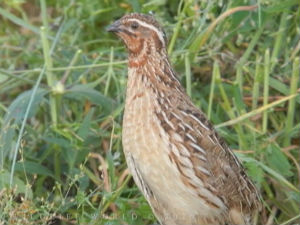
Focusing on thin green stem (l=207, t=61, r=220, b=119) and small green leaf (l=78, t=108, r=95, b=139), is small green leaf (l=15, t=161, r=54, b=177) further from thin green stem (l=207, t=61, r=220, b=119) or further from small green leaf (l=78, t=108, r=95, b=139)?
thin green stem (l=207, t=61, r=220, b=119)

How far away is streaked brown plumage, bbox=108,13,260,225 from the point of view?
464cm

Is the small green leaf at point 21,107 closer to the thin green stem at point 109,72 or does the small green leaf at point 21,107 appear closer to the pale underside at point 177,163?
the thin green stem at point 109,72

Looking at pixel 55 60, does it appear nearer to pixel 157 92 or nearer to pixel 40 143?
pixel 40 143

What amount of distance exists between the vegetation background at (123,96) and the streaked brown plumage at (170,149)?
1.40ft

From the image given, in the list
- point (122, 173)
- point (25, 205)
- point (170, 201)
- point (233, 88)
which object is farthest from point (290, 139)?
point (25, 205)

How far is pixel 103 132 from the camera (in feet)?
18.9

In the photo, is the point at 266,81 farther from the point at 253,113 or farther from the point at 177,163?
the point at 177,163

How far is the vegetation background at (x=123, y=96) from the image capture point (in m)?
5.44

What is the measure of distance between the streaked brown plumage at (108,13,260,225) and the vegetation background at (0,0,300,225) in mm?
427

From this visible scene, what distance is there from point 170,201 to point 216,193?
0.71 feet

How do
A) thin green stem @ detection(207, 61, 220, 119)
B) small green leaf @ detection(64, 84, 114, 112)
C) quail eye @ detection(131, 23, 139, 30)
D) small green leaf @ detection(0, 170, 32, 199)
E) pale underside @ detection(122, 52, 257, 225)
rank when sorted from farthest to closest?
small green leaf @ detection(64, 84, 114, 112), thin green stem @ detection(207, 61, 220, 119), small green leaf @ detection(0, 170, 32, 199), quail eye @ detection(131, 23, 139, 30), pale underside @ detection(122, 52, 257, 225)

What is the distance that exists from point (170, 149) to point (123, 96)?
1.25m

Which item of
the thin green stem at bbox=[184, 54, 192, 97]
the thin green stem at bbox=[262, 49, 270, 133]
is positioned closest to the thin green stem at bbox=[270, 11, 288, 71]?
the thin green stem at bbox=[262, 49, 270, 133]

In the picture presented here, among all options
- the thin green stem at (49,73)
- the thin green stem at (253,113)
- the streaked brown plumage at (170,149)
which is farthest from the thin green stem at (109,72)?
the streaked brown plumage at (170,149)
